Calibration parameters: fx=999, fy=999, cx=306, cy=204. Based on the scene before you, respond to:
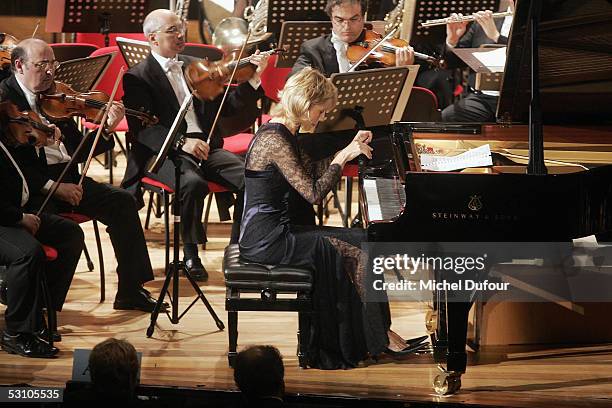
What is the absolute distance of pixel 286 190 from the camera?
14.6ft

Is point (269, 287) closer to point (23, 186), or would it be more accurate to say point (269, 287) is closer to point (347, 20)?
point (23, 186)

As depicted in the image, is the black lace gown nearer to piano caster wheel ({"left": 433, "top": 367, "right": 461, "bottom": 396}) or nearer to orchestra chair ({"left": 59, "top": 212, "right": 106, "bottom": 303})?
piano caster wheel ({"left": 433, "top": 367, "right": 461, "bottom": 396})

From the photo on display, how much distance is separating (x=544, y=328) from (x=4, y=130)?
264 centimetres

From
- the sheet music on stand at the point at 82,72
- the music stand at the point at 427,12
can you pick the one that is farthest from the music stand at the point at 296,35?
the sheet music on stand at the point at 82,72

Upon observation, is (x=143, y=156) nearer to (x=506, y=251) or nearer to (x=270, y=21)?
(x=270, y=21)

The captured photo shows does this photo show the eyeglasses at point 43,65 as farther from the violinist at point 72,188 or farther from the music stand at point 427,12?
the music stand at point 427,12

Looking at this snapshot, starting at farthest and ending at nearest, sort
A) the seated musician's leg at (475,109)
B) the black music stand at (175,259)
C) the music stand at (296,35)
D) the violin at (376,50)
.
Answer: the seated musician's leg at (475,109), the music stand at (296,35), the violin at (376,50), the black music stand at (175,259)

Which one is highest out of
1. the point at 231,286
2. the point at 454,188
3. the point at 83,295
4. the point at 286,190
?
the point at 454,188

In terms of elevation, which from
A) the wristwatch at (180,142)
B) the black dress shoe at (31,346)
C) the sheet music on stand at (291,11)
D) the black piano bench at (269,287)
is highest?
the sheet music on stand at (291,11)

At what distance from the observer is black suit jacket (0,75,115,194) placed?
4.69 m

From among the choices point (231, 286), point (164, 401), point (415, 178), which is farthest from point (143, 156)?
point (164, 401)

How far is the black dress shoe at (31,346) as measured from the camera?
446cm

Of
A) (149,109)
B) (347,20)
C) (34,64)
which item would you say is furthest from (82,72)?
(347,20)

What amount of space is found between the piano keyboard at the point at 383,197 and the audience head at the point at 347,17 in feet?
5.12
